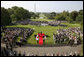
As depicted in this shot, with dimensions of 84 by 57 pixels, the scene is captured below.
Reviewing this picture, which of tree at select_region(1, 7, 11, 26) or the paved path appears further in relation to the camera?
tree at select_region(1, 7, 11, 26)

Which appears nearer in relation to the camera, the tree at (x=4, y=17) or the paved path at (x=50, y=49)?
the paved path at (x=50, y=49)

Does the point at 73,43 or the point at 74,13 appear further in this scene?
the point at 74,13

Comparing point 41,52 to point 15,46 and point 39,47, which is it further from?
point 15,46

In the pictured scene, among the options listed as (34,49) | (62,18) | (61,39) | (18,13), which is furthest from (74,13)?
(34,49)

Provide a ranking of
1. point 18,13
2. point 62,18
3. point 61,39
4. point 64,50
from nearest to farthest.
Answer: point 64,50, point 61,39, point 18,13, point 62,18

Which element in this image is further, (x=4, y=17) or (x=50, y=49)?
(x=4, y=17)

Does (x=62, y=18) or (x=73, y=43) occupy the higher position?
(x=73, y=43)

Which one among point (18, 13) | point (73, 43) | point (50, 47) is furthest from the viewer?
point (18, 13)

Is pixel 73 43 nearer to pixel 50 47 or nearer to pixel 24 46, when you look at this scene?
pixel 50 47

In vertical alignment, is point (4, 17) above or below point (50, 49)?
above
